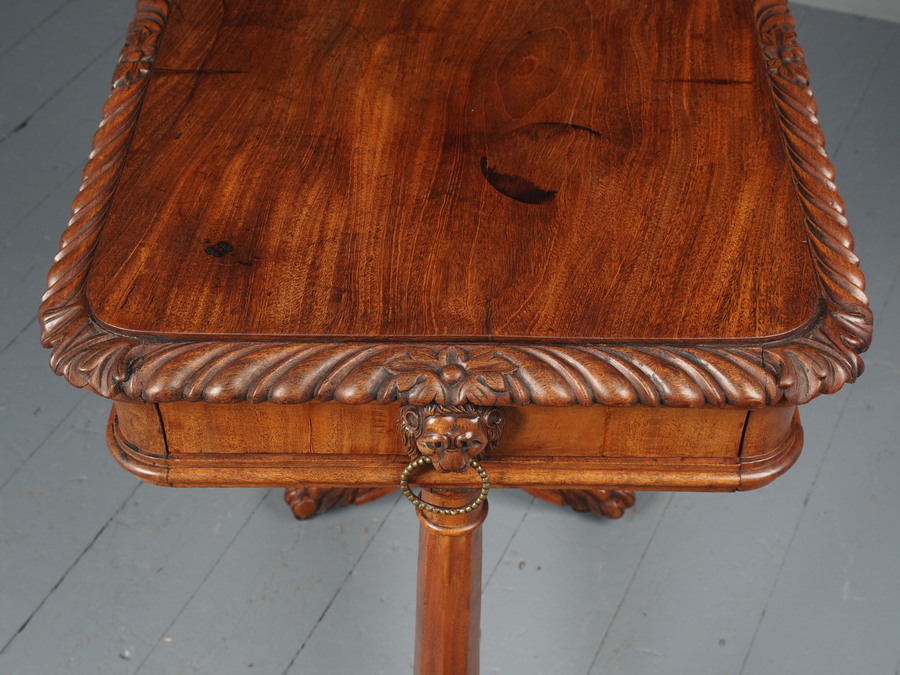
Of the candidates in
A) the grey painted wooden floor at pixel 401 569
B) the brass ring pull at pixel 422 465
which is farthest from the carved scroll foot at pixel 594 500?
the brass ring pull at pixel 422 465

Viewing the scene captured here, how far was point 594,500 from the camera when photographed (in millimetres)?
1142

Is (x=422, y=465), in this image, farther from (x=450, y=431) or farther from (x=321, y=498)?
(x=321, y=498)

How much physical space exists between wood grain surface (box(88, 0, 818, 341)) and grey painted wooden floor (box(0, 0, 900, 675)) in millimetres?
461

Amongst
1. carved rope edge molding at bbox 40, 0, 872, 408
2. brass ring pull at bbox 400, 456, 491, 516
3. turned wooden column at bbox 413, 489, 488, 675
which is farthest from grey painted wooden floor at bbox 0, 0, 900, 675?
carved rope edge molding at bbox 40, 0, 872, 408

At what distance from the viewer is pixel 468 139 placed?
0.80 metres

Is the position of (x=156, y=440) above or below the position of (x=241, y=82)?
below

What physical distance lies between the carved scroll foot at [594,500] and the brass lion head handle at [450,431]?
467 mm

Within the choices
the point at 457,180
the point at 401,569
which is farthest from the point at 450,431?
the point at 401,569

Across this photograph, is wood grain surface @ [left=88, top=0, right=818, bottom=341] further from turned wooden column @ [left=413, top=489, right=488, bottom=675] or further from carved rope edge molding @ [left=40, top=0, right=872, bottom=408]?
turned wooden column @ [left=413, top=489, right=488, bottom=675]

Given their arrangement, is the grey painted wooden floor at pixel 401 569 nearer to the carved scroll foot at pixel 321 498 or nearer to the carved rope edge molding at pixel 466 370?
the carved scroll foot at pixel 321 498

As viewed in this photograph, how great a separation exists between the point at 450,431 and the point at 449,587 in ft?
0.78

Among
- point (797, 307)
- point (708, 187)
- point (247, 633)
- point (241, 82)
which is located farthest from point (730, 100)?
point (247, 633)

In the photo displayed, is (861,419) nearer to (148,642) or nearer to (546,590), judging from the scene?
(546,590)

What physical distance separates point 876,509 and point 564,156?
1.88 ft
